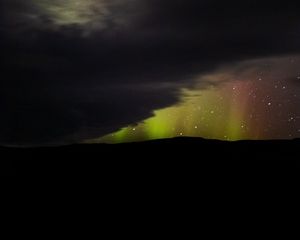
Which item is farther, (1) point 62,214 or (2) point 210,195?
(2) point 210,195

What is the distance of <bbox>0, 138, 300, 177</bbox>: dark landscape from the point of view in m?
18.9

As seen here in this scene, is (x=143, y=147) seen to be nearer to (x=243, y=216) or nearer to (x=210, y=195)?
(x=210, y=195)

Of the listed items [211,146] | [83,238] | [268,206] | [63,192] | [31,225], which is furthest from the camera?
[211,146]

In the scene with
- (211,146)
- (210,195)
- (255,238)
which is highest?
(211,146)

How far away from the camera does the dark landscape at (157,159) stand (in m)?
18.9

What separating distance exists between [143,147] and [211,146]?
10.6ft

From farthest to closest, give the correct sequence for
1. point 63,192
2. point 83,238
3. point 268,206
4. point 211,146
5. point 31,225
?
point 211,146, point 63,192, point 268,206, point 31,225, point 83,238

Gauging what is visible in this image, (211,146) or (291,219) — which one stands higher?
(211,146)

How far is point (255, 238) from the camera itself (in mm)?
13609

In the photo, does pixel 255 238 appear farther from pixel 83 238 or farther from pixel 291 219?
pixel 83 238

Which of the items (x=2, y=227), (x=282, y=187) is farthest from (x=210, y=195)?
(x=2, y=227)

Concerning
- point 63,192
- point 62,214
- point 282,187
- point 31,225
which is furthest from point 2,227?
point 282,187

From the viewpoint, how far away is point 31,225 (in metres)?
14.5

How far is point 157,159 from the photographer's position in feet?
65.4
